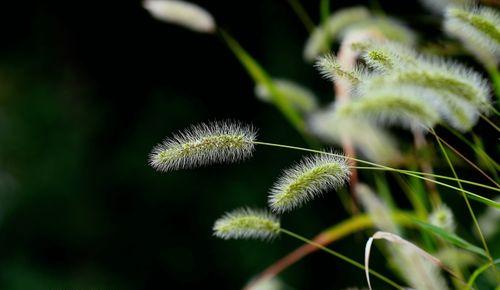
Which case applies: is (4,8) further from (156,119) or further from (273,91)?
(273,91)

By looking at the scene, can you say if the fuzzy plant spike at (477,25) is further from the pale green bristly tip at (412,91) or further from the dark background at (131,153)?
the dark background at (131,153)

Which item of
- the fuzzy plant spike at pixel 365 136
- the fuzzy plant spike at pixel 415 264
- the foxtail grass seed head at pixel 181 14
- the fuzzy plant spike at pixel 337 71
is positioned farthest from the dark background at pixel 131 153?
the fuzzy plant spike at pixel 337 71

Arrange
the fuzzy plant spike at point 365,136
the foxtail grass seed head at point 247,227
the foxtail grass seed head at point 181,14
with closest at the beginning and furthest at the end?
the foxtail grass seed head at point 247,227 < the fuzzy plant spike at point 365,136 < the foxtail grass seed head at point 181,14

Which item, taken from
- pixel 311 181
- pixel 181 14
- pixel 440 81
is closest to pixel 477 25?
pixel 440 81

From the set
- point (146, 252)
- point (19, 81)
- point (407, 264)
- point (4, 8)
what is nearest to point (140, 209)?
point (146, 252)

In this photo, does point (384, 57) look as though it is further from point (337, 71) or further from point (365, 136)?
point (365, 136)

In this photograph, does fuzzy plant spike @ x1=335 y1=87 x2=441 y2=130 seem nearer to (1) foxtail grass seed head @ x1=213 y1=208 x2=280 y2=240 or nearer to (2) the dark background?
(1) foxtail grass seed head @ x1=213 y1=208 x2=280 y2=240

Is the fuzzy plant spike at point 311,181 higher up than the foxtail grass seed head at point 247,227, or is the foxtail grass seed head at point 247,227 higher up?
the foxtail grass seed head at point 247,227

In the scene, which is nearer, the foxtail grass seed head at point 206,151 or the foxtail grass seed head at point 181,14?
the foxtail grass seed head at point 206,151
